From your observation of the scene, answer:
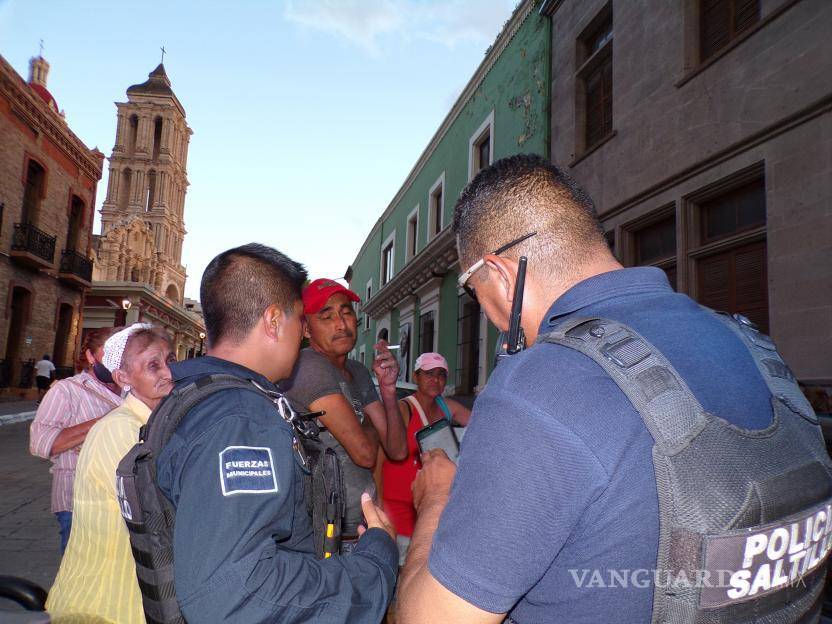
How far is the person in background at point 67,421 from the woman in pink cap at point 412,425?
1.88 metres

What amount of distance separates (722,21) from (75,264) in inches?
955

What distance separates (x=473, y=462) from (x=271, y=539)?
639mm

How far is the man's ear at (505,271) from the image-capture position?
4.84ft

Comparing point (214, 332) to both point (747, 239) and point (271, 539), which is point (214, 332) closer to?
point (271, 539)

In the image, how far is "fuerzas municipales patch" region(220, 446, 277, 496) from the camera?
4.46ft

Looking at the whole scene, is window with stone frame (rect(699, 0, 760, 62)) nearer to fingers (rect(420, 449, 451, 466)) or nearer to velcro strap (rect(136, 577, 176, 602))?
fingers (rect(420, 449, 451, 466))

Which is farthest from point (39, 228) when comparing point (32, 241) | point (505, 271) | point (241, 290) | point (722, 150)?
point (505, 271)

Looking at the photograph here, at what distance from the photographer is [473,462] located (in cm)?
104

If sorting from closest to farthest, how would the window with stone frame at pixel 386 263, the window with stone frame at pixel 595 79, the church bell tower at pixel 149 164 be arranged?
the window with stone frame at pixel 595 79
the window with stone frame at pixel 386 263
the church bell tower at pixel 149 164

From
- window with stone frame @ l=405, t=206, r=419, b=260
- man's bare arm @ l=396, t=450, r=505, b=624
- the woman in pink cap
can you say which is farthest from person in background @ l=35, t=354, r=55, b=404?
man's bare arm @ l=396, t=450, r=505, b=624

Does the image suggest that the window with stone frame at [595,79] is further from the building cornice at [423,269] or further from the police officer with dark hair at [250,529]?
the police officer with dark hair at [250,529]

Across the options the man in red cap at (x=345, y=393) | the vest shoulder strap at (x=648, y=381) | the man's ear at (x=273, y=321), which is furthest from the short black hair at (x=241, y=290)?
the vest shoulder strap at (x=648, y=381)

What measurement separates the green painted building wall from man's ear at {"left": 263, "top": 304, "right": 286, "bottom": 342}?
9.25 metres

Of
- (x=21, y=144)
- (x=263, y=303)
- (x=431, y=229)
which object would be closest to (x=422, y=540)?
(x=263, y=303)
